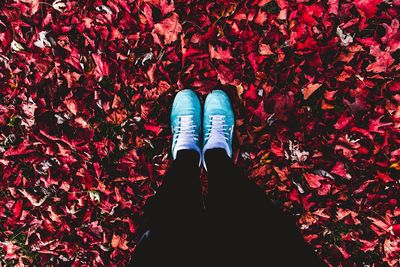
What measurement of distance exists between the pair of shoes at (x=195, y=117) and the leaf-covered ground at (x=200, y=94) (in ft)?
0.24

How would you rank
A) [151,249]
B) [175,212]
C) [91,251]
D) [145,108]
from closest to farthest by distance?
1. [151,249]
2. [175,212]
3. [145,108]
4. [91,251]

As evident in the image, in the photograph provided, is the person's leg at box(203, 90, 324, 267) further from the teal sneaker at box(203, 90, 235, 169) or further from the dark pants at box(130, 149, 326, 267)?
the teal sneaker at box(203, 90, 235, 169)

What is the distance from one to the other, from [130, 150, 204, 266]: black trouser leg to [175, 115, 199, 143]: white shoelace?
197mm

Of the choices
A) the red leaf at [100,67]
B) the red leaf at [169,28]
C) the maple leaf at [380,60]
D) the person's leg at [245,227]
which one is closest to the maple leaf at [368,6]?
the maple leaf at [380,60]

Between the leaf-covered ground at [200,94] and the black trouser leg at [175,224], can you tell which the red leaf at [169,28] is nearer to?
the leaf-covered ground at [200,94]

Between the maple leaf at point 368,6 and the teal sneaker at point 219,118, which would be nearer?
the maple leaf at point 368,6

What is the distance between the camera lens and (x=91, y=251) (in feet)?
7.02

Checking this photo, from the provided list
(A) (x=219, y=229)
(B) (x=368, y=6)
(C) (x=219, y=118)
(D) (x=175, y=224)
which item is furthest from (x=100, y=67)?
(B) (x=368, y=6)

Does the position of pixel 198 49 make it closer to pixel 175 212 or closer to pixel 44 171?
pixel 175 212

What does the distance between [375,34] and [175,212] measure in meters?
1.45

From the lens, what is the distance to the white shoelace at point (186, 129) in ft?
6.33

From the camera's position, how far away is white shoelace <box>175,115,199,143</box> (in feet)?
6.33

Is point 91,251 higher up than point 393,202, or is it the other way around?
point 393,202

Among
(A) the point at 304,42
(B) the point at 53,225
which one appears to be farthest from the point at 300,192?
(B) the point at 53,225
